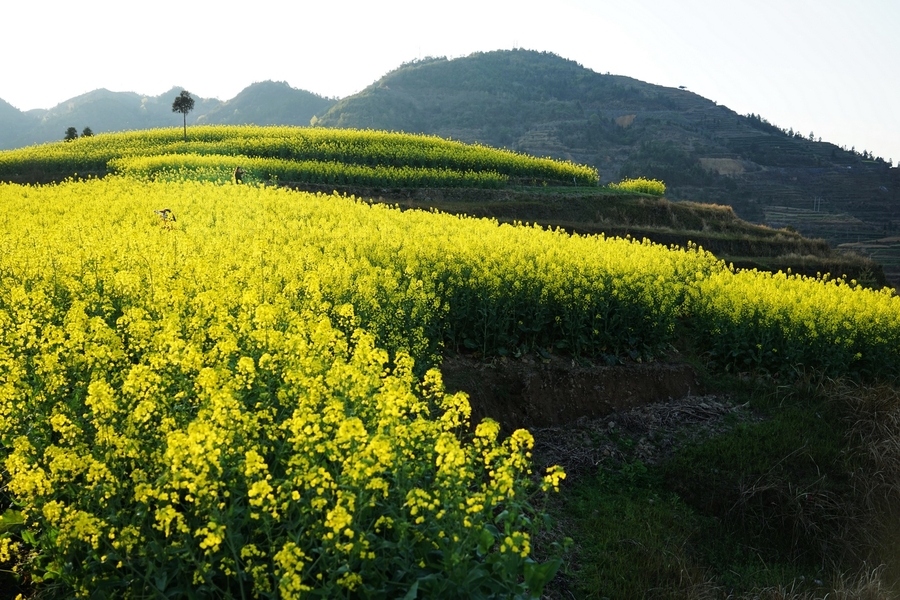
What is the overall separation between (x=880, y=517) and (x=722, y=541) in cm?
263

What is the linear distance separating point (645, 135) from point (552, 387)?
119m

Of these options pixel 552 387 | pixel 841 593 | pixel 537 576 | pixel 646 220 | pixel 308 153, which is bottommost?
pixel 841 593

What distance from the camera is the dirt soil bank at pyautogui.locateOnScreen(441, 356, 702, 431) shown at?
31.7ft

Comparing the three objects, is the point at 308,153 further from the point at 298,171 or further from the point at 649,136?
the point at 649,136

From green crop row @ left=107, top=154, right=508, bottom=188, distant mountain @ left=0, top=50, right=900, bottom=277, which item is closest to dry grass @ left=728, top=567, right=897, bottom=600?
green crop row @ left=107, top=154, right=508, bottom=188

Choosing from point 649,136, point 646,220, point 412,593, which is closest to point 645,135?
point 649,136

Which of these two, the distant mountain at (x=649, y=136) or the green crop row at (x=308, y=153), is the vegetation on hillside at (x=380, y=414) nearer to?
the green crop row at (x=308, y=153)

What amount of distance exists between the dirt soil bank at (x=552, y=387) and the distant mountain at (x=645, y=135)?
68.7 meters

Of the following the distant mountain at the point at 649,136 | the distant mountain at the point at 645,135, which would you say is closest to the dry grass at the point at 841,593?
the distant mountain at the point at 649,136

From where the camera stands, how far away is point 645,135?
119 meters

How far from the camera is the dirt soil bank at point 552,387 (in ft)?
31.7

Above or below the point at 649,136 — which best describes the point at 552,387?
below

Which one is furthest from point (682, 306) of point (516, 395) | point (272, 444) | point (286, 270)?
point (272, 444)

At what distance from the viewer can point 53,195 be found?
62.3 ft
